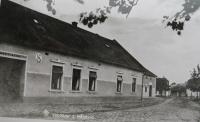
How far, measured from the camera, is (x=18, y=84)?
18.4 feet

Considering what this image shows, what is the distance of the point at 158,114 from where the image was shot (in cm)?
488

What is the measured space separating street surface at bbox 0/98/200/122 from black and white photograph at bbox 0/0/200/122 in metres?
0.01

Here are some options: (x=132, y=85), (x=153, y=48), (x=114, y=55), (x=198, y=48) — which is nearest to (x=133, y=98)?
(x=132, y=85)

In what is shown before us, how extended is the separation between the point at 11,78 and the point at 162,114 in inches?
88.5

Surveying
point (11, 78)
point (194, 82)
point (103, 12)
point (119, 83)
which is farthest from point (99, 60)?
point (194, 82)

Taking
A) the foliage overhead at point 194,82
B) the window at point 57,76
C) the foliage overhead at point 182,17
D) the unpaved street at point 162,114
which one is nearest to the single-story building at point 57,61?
the window at point 57,76

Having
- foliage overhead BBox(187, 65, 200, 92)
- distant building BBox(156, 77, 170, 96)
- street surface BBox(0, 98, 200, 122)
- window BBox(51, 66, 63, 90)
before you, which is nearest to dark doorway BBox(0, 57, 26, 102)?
window BBox(51, 66, 63, 90)

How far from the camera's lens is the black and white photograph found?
4.48 meters

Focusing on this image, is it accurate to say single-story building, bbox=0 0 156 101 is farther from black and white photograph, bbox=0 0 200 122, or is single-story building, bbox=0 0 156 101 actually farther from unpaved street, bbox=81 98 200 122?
unpaved street, bbox=81 98 200 122

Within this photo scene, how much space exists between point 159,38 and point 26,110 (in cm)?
201

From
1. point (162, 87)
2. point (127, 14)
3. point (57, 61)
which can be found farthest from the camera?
point (57, 61)

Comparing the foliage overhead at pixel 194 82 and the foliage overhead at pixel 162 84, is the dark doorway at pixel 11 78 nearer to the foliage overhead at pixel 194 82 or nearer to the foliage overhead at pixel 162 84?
the foliage overhead at pixel 162 84

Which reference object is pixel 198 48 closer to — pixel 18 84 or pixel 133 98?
pixel 133 98

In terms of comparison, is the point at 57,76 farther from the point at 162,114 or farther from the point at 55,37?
the point at 162,114
